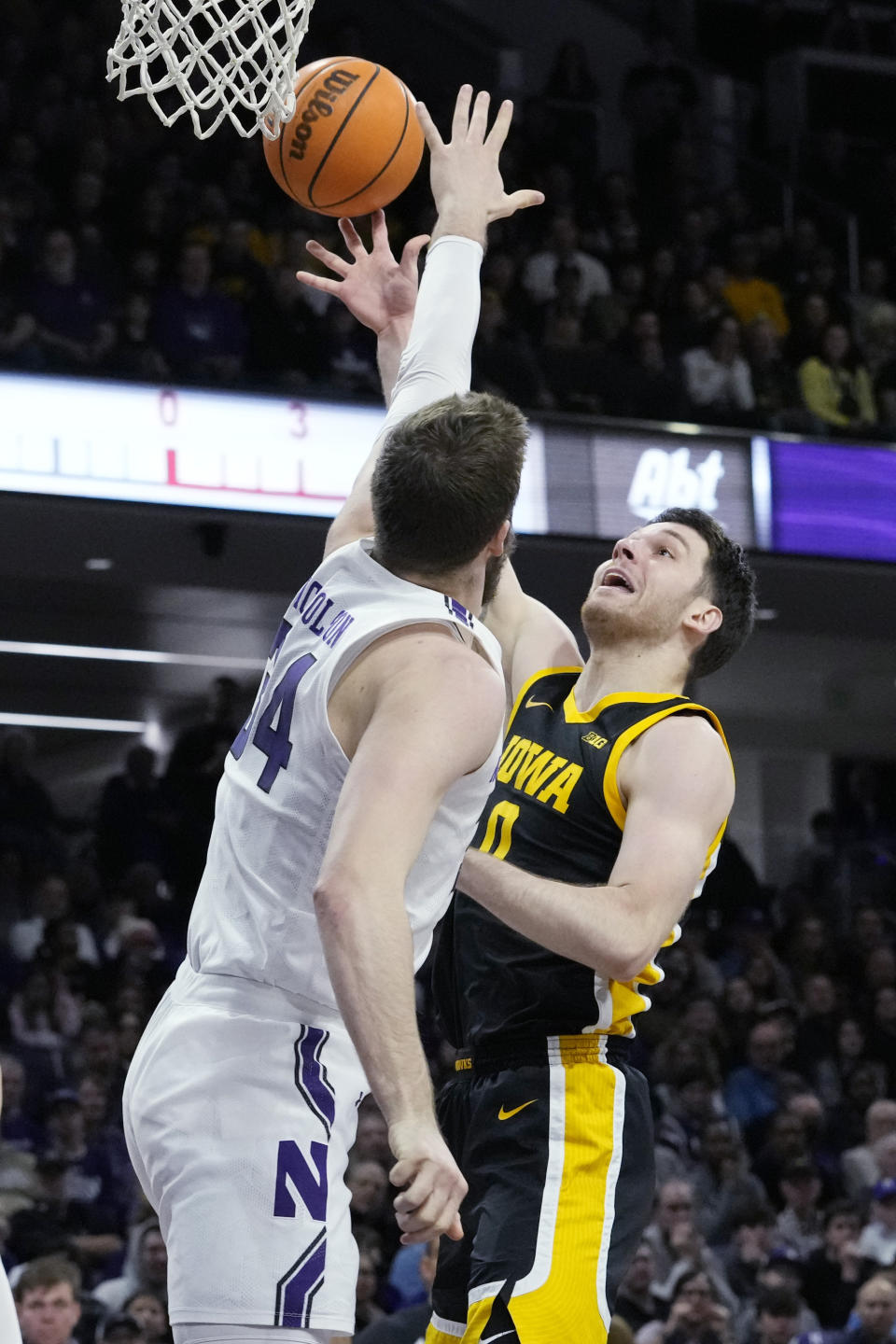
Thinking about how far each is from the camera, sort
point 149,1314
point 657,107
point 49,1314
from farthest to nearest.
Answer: point 657,107
point 149,1314
point 49,1314

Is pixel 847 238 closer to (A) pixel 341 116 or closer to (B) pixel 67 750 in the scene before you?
(B) pixel 67 750

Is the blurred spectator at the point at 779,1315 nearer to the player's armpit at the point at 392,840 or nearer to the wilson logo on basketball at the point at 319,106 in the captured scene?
the wilson logo on basketball at the point at 319,106

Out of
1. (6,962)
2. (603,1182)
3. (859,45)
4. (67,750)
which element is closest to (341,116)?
(603,1182)

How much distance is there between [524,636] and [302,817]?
1514 millimetres

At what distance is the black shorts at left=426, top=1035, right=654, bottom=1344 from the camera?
3184 mm

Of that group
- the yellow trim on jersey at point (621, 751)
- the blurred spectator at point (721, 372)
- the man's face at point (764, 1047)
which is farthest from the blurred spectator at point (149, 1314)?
A: the blurred spectator at point (721, 372)

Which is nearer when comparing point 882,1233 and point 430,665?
point 430,665

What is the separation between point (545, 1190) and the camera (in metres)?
3.29

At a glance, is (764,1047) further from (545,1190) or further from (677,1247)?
(545,1190)

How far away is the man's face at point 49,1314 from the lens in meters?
6.22

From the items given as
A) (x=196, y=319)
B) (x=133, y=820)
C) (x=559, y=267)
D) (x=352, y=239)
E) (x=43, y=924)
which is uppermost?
(x=559, y=267)

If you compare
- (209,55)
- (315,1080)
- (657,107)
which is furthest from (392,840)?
(657,107)

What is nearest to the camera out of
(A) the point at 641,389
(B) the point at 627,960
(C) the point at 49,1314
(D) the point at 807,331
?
(B) the point at 627,960

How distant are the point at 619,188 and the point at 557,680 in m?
10.6
